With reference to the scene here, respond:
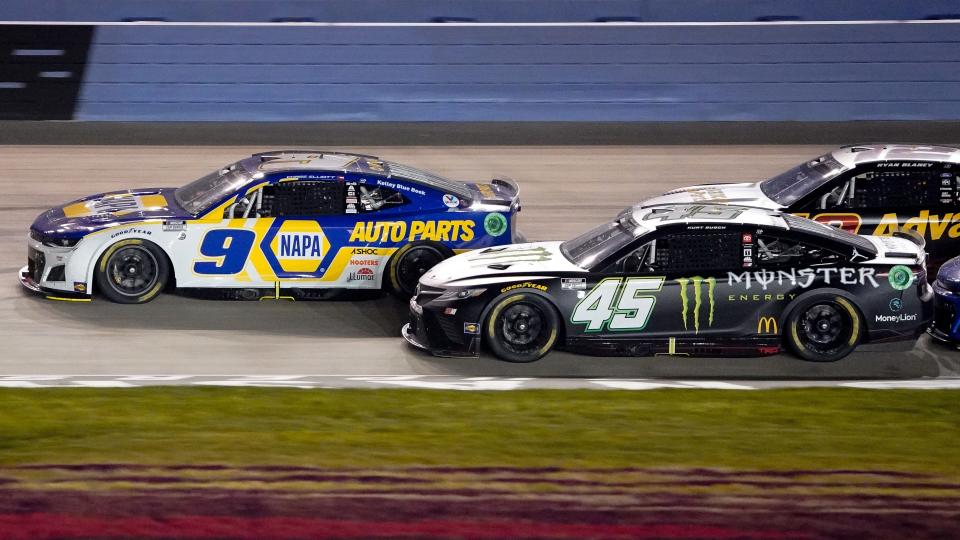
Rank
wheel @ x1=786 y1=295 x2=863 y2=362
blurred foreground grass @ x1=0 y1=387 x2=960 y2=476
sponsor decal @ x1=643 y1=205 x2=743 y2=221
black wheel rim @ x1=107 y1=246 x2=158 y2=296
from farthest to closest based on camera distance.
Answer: black wheel rim @ x1=107 y1=246 x2=158 y2=296 < sponsor decal @ x1=643 y1=205 x2=743 y2=221 < wheel @ x1=786 y1=295 x2=863 y2=362 < blurred foreground grass @ x1=0 y1=387 x2=960 y2=476

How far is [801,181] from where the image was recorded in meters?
13.6

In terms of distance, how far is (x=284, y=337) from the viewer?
11.8 meters

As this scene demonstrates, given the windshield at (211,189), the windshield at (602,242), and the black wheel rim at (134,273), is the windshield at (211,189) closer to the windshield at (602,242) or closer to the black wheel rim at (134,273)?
the black wheel rim at (134,273)

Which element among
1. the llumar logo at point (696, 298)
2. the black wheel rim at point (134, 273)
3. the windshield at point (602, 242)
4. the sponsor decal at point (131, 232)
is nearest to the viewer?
the llumar logo at point (696, 298)

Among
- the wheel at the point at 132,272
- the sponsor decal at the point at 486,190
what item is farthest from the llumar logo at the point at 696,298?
the wheel at the point at 132,272

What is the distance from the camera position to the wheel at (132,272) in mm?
12453

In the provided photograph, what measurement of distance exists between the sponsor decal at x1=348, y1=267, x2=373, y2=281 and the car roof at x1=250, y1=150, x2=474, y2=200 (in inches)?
35.8

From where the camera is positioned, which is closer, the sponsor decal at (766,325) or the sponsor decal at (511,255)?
the sponsor decal at (766,325)

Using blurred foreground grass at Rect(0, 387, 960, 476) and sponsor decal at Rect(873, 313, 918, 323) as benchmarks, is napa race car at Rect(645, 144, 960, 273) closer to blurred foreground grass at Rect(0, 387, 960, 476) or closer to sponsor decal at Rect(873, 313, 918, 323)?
sponsor decal at Rect(873, 313, 918, 323)

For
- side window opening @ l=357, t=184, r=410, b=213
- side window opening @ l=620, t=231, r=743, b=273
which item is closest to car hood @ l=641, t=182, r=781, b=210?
side window opening @ l=620, t=231, r=743, b=273

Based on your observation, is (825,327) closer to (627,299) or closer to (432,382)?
(627,299)

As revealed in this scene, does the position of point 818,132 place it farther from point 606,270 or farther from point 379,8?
point 606,270

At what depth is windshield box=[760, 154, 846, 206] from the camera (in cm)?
1323

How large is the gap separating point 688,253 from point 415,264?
2911mm
